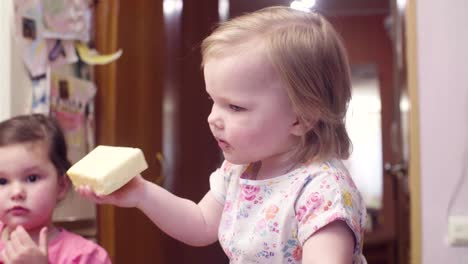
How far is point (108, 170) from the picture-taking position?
0.98m

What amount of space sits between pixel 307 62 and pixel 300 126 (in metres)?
0.11

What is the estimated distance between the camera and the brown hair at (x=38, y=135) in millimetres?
1281

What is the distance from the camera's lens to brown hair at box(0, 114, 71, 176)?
1281mm

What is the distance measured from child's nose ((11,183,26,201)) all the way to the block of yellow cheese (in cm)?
25

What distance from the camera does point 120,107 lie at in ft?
7.64

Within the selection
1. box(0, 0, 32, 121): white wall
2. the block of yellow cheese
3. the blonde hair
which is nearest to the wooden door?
box(0, 0, 32, 121): white wall

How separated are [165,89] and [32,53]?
3.28 feet

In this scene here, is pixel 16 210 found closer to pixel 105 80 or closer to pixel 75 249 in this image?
pixel 75 249

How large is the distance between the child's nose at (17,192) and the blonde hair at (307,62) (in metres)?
0.52

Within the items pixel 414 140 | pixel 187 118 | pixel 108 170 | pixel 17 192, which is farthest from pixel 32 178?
pixel 187 118

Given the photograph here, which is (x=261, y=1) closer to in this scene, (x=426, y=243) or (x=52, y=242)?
(x=426, y=243)

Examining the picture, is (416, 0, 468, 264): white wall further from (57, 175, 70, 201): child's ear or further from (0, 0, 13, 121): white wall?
(0, 0, 13, 121): white wall

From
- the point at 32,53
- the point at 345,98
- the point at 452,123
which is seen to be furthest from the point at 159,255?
the point at 345,98

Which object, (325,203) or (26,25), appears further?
(26,25)
